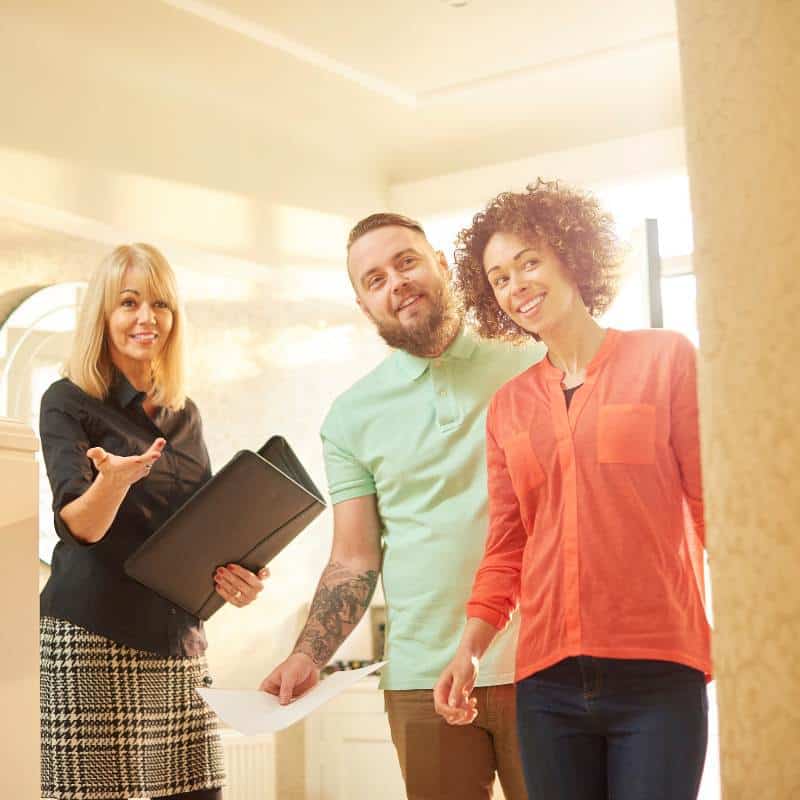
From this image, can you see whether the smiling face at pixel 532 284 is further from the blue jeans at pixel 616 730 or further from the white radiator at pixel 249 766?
the white radiator at pixel 249 766

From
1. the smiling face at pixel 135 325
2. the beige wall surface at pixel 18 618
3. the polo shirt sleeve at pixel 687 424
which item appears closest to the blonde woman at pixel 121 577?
the smiling face at pixel 135 325

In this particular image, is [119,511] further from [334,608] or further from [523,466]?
[523,466]

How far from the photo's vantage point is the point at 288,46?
3.88m

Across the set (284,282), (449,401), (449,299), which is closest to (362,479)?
(449,401)

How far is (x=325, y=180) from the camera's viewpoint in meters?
4.62

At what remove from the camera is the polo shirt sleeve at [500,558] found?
4.97 feet

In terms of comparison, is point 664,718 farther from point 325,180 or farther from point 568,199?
point 325,180

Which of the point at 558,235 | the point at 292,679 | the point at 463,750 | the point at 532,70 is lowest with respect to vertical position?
the point at 463,750

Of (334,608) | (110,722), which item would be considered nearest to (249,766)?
(110,722)

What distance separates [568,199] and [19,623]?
881 mm

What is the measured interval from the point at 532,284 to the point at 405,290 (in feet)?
1.19

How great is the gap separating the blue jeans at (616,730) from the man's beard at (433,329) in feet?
2.08

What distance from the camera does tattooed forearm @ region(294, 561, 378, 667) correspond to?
1852 millimetres

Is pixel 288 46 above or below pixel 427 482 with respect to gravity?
above
